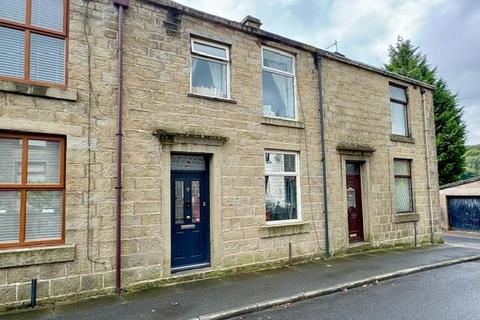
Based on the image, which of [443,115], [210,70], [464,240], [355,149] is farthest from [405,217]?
[443,115]

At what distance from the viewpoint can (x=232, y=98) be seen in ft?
28.1

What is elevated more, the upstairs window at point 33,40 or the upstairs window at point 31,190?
the upstairs window at point 33,40

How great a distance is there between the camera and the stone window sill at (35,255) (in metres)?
5.63

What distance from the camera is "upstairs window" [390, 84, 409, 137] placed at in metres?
12.5

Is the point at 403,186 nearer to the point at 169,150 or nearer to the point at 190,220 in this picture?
the point at 190,220

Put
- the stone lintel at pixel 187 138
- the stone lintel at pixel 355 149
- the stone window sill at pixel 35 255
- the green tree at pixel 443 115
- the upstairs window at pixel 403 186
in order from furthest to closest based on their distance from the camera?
the green tree at pixel 443 115, the upstairs window at pixel 403 186, the stone lintel at pixel 355 149, the stone lintel at pixel 187 138, the stone window sill at pixel 35 255

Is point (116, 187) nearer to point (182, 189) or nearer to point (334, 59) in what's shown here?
point (182, 189)

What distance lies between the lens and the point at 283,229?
8.89 metres

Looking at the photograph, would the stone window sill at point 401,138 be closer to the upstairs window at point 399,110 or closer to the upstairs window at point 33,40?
the upstairs window at point 399,110

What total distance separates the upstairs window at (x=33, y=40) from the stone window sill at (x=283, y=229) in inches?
226

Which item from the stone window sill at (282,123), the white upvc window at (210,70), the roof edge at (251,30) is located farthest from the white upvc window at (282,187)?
the roof edge at (251,30)

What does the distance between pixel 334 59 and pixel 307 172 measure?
12.9 ft

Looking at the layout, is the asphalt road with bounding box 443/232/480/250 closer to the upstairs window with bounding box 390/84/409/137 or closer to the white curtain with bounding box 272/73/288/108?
the upstairs window with bounding box 390/84/409/137

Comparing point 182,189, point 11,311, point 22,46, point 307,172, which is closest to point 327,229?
point 307,172
